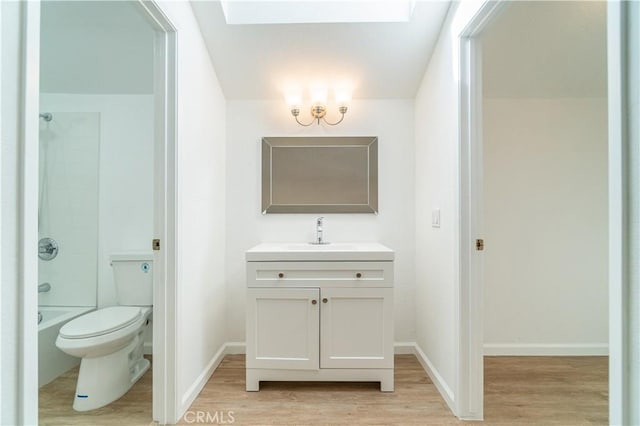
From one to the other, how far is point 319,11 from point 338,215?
1.35 metres

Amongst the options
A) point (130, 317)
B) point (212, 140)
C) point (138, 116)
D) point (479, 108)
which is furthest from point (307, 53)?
point (130, 317)

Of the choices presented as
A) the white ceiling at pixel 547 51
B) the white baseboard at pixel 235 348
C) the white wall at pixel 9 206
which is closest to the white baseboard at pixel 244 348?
the white baseboard at pixel 235 348

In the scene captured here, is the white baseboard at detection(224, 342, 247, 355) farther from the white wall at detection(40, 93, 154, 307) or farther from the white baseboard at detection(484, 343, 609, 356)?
the white baseboard at detection(484, 343, 609, 356)

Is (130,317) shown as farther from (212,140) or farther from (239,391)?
(212,140)

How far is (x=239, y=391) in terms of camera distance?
72.2 inches

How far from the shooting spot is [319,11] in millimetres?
1869

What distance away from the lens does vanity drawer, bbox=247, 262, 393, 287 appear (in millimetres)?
1817

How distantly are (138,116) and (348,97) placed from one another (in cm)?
159

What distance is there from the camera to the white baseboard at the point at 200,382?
5.30 ft

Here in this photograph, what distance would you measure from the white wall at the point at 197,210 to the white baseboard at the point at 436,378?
139 cm

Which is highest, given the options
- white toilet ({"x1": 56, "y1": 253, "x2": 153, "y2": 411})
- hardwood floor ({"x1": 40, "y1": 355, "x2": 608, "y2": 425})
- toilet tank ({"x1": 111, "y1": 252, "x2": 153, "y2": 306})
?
toilet tank ({"x1": 111, "y1": 252, "x2": 153, "y2": 306})

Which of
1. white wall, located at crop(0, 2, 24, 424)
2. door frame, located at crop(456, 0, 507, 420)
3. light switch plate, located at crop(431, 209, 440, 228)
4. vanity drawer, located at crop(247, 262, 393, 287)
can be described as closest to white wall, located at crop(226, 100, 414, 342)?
light switch plate, located at crop(431, 209, 440, 228)

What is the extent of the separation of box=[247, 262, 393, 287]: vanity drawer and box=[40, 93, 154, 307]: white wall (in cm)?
109

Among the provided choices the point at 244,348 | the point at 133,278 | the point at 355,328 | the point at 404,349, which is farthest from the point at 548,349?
the point at 133,278
